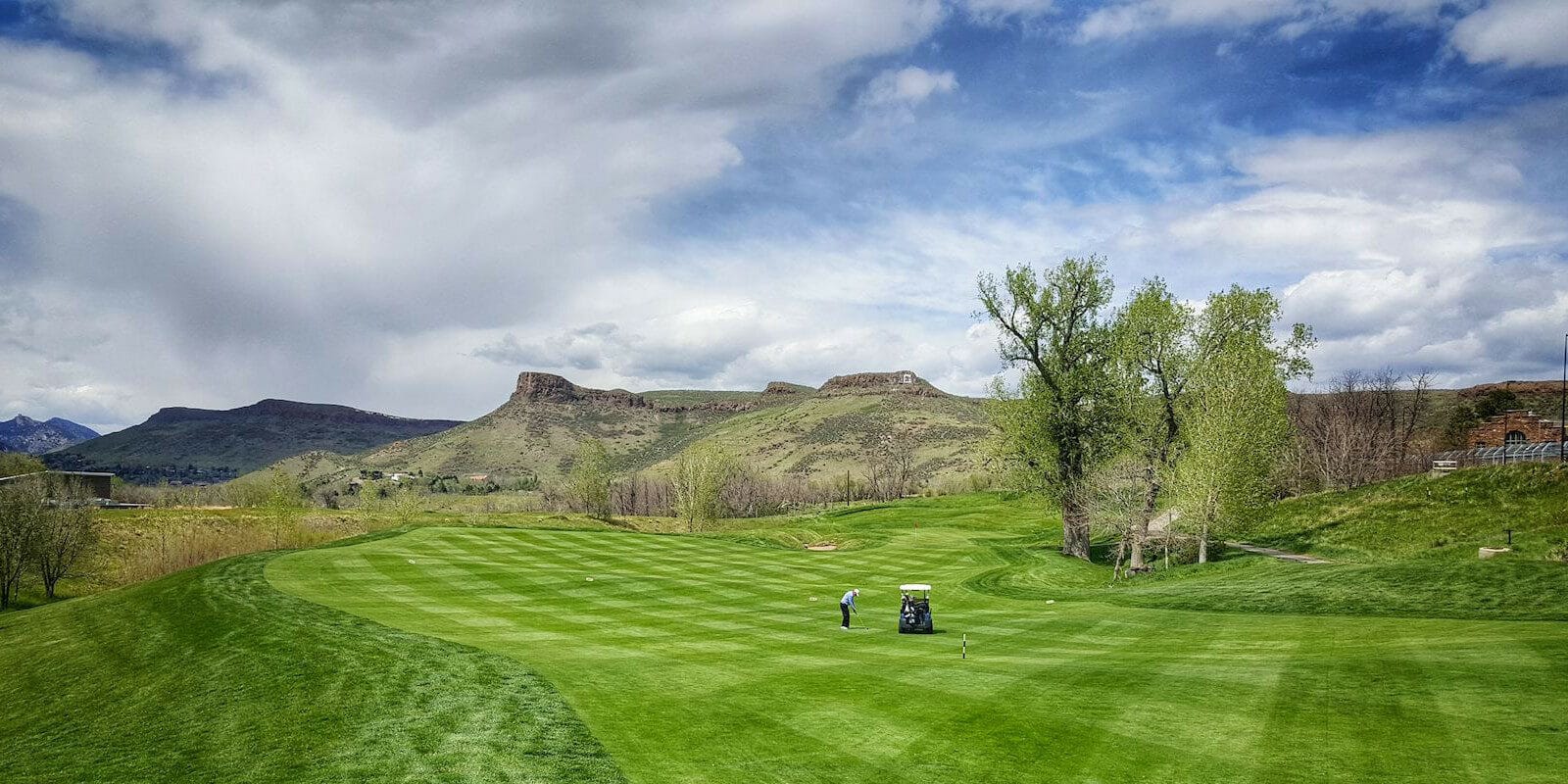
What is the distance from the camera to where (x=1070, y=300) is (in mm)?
51281

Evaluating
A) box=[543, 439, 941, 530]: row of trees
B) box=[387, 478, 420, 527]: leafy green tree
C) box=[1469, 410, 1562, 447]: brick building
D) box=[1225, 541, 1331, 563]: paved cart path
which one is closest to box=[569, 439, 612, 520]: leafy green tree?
box=[543, 439, 941, 530]: row of trees

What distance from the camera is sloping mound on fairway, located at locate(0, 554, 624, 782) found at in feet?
45.9

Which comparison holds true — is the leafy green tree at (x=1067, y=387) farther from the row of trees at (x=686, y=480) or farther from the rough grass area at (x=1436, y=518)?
the row of trees at (x=686, y=480)

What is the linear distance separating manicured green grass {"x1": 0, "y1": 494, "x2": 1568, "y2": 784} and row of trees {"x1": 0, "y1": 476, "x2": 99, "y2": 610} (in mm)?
20748

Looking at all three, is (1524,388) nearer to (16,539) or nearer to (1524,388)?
(1524,388)

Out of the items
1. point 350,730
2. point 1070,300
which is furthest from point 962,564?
point 350,730

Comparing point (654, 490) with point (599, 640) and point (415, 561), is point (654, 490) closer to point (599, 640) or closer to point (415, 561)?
point (415, 561)

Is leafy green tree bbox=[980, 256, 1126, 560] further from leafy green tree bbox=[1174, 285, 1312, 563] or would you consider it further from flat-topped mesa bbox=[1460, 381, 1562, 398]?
flat-topped mesa bbox=[1460, 381, 1562, 398]

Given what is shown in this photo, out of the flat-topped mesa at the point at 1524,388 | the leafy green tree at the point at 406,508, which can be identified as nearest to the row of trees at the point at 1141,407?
the leafy green tree at the point at 406,508

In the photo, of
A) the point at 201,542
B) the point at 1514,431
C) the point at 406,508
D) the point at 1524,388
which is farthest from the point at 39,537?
the point at 1524,388

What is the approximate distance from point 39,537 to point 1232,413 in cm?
7806

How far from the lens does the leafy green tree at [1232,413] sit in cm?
4359

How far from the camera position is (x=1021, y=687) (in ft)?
59.1

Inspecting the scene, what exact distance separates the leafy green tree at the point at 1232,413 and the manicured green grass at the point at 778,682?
7.39 meters
